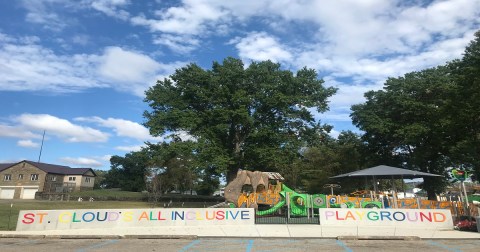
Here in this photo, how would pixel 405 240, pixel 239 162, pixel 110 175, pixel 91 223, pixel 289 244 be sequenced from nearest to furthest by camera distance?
pixel 289 244 → pixel 405 240 → pixel 91 223 → pixel 239 162 → pixel 110 175

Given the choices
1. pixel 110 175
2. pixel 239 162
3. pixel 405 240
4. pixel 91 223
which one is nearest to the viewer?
pixel 405 240

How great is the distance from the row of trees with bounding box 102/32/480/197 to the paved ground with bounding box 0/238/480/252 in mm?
20141

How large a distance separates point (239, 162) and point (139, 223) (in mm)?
20737

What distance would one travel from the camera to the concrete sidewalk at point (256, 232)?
14.2 m

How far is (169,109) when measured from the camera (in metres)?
39.3

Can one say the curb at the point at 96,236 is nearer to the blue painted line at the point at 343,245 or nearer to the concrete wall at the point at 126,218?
the concrete wall at the point at 126,218

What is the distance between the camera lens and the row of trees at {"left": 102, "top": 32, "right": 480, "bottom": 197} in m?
35.2

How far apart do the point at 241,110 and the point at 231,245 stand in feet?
75.3

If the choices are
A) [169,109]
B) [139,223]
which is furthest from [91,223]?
[169,109]

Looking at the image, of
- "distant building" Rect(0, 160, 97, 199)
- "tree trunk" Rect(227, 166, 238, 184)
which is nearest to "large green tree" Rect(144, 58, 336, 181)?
"tree trunk" Rect(227, 166, 238, 184)

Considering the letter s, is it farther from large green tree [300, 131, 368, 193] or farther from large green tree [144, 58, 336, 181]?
large green tree [300, 131, 368, 193]

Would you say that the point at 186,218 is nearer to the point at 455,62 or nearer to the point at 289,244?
the point at 289,244

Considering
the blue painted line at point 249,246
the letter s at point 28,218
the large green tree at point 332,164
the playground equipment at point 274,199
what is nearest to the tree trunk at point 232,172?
the playground equipment at point 274,199

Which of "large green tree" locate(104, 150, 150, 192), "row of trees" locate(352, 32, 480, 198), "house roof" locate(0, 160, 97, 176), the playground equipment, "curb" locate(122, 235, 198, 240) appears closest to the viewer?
"curb" locate(122, 235, 198, 240)
